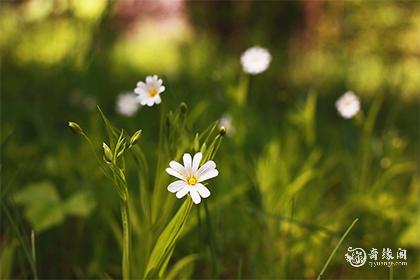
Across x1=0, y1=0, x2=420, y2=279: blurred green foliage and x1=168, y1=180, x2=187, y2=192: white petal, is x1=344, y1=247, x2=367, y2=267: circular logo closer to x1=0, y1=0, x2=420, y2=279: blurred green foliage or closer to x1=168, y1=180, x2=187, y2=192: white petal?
x1=0, y1=0, x2=420, y2=279: blurred green foliage

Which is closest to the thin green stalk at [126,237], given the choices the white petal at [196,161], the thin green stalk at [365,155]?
the white petal at [196,161]

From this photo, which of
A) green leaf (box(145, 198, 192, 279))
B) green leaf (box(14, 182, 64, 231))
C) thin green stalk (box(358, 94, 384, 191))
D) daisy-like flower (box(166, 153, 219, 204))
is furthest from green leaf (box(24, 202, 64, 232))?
thin green stalk (box(358, 94, 384, 191))

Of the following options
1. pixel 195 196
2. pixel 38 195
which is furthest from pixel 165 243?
pixel 38 195

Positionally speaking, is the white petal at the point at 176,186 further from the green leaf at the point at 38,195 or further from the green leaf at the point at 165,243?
the green leaf at the point at 38,195

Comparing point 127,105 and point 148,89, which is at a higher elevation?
point 127,105

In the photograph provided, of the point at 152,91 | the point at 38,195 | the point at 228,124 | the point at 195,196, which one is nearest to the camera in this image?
the point at 195,196

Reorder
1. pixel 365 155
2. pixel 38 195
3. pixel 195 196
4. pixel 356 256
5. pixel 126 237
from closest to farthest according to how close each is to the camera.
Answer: pixel 195 196
pixel 126 237
pixel 356 256
pixel 38 195
pixel 365 155

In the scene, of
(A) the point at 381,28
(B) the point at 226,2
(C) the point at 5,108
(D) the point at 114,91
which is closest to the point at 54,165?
(C) the point at 5,108

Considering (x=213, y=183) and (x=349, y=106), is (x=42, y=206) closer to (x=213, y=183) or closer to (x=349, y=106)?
(x=213, y=183)
